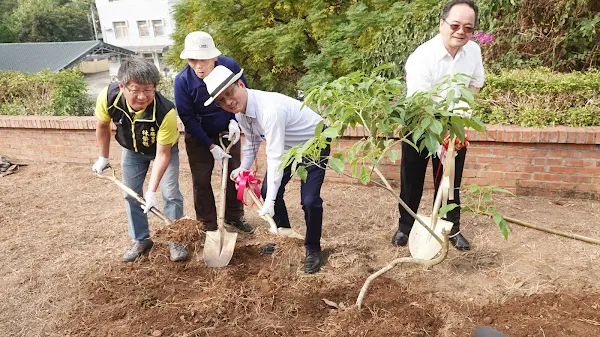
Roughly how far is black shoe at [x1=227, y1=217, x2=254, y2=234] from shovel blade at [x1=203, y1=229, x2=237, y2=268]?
1.82 feet

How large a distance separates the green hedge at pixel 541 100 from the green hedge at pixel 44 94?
505cm

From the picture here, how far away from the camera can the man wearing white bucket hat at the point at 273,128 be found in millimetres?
2527

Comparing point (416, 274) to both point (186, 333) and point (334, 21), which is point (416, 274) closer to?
point (186, 333)

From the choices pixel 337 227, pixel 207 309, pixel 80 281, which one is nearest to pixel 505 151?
pixel 337 227

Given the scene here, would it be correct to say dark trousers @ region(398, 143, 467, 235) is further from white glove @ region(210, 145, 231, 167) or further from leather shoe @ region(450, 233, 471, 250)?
white glove @ region(210, 145, 231, 167)

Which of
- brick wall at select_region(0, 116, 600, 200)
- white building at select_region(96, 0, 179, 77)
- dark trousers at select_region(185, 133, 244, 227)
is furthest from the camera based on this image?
white building at select_region(96, 0, 179, 77)

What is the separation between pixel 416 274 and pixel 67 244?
2.69 metres

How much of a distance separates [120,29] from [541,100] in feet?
117

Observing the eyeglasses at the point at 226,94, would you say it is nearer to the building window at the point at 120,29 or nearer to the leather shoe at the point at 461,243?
the leather shoe at the point at 461,243

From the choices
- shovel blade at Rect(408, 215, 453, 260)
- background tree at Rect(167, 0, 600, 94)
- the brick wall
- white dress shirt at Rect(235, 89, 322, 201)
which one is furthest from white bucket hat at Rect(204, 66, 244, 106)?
background tree at Rect(167, 0, 600, 94)

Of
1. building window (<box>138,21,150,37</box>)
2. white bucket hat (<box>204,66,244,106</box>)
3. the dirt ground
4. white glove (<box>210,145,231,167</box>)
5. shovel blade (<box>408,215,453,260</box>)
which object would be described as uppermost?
building window (<box>138,21,150,37</box>)

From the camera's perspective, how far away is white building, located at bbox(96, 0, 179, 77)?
32.0 m

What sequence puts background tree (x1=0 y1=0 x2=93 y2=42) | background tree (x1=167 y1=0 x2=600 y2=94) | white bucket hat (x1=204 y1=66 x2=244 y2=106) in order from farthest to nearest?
1. background tree (x1=0 y1=0 x2=93 y2=42)
2. background tree (x1=167 y1=0 x2=600 y2=94)
3. white bucket hat (x1=204 y1=66 x2=244 y2=106)

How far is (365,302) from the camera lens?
2609 mm
